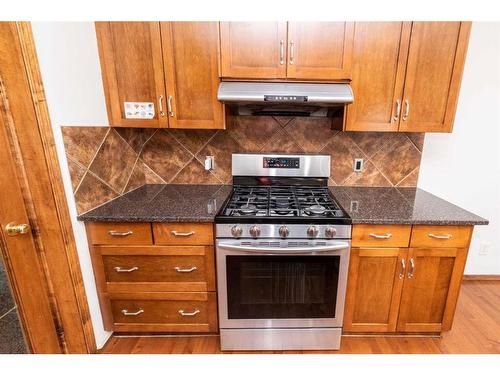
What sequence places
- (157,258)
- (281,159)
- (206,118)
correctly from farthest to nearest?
(281,159)
(206,118)
(157,258)

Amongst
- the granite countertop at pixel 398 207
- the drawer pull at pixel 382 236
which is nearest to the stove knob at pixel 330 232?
the granite countertop at pixel 398 207

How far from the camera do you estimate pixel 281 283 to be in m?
1.39

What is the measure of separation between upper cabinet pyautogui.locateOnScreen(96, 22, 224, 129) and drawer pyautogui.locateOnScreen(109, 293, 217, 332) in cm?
107

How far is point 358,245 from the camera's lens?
1.36 meters

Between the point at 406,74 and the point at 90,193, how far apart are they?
6.53ft

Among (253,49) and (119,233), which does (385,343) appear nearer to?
(119,233)

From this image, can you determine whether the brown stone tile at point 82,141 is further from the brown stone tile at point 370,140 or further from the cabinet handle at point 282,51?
the brown stone tile at point 370,140

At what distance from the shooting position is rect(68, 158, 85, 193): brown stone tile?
1.26m

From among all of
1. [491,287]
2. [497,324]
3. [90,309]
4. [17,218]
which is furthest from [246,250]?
[491,287]

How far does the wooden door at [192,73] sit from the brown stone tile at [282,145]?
1.58 feet

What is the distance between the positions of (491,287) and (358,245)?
5.61ft

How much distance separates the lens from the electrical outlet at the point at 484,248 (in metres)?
2.05

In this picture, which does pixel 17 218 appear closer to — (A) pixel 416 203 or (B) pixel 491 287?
(A) pixel 416 203

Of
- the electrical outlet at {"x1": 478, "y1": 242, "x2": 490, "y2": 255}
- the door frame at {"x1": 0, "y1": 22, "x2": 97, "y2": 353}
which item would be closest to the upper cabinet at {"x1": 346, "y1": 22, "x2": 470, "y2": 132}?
the electrical outlet at {"x1": 478, "y1": 242, "x2": 490, "y2": 255}
